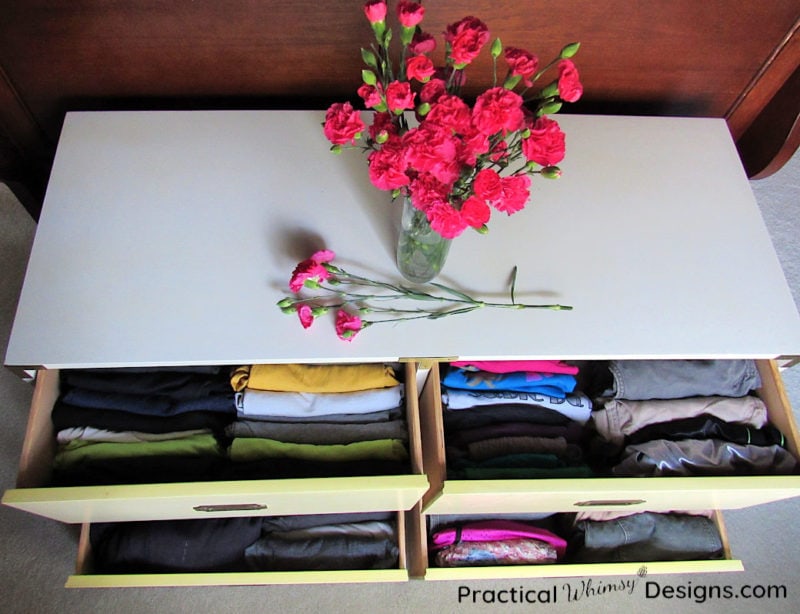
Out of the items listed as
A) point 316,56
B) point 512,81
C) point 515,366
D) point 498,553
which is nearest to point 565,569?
point 498,553

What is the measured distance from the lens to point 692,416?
102 cm

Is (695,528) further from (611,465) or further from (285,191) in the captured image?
(285,191)

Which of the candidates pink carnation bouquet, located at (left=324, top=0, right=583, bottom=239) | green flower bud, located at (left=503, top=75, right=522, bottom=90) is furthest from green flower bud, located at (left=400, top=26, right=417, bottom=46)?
green flower bud, located at (left=503, top=75, right=522, bottom=90)

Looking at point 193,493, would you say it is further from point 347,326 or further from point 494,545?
point 494,545

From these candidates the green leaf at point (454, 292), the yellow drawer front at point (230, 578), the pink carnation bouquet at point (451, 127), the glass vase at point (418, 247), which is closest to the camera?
the pink carnation bouquet at point (451, 127)

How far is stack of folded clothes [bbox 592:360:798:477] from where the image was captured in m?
0.99

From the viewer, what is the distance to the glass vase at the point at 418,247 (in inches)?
30.8

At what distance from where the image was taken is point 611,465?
1.03 m

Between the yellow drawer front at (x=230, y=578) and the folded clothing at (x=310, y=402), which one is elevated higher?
the folded clothing at (x=310, y=402)

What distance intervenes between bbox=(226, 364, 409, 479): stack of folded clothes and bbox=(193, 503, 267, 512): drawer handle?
0.14 feet

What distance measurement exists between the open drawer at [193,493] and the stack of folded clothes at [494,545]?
0.56ft

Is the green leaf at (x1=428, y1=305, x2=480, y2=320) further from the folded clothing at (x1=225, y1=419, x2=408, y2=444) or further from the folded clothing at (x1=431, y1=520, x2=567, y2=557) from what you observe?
the folded clothing at (x1=431, y1=520, x2=567, y2=557)

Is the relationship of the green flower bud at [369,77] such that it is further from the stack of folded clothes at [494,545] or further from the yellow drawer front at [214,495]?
the stack of folded clothes at [494,545]

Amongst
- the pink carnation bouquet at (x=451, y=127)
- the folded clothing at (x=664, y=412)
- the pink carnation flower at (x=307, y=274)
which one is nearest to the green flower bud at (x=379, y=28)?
the pink carnation bouquet at (x=451, y=127)
